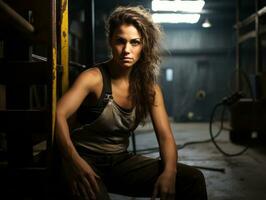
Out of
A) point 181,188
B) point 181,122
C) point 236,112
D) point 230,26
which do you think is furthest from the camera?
point 230,26

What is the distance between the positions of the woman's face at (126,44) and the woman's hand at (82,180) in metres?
0.74

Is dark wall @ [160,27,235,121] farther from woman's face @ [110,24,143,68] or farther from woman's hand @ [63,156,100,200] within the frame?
woman's hand @ [63,156,100,200]

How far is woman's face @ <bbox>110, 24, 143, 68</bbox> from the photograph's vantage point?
7.53 ft

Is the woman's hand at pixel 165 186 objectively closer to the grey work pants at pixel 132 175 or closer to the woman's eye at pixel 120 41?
the grey work pants at pixel 132 175

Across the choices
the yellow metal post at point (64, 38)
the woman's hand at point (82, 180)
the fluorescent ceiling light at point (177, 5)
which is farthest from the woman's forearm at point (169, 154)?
the fluorescent ceiling light at point (177, 5)

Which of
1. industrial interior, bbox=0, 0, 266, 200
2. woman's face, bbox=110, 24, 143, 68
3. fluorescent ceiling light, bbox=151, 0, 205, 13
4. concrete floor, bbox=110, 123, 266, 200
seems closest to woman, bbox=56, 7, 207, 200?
woman's face, bbox=110, 24, 143, 68

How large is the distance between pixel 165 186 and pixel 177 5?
6915 mm

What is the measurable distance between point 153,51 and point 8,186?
4.60 ft

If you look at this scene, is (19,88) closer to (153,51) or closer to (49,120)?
(49,120)

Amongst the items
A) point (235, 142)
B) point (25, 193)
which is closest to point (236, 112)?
point (235, 142)

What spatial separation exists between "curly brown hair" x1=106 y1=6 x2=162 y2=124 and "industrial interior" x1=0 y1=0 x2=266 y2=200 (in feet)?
0.68

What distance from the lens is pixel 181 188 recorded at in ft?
7.17

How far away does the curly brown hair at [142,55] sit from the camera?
92.2 inches

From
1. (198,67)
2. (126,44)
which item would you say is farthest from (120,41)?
(198,67)
